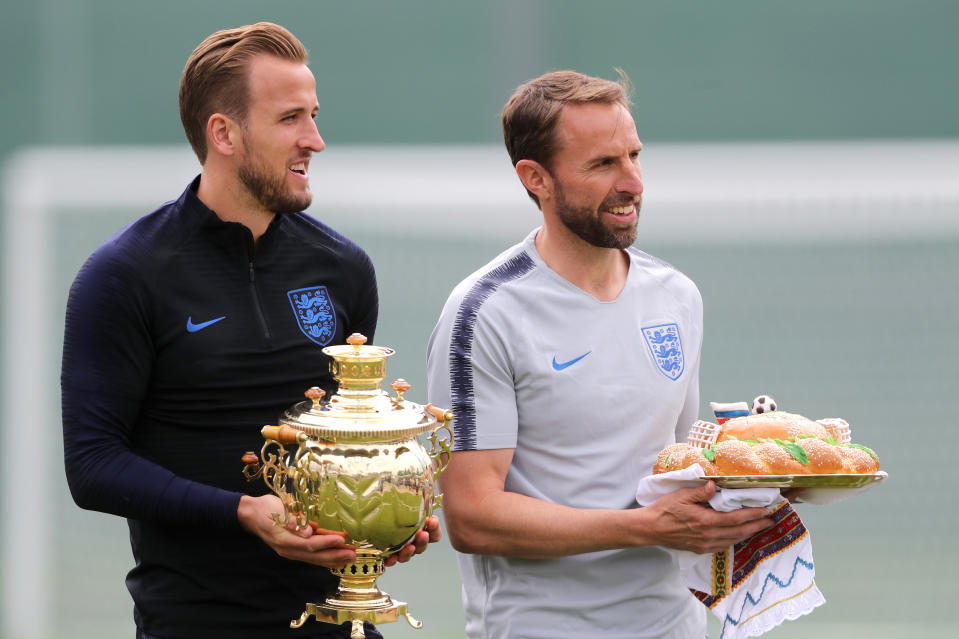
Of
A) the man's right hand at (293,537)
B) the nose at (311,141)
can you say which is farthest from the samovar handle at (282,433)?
the nose at (311,141)

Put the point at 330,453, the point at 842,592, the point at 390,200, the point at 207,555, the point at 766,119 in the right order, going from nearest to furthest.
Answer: the point at 330,453 < the point at 207,555 < the point at 842,592 < the point at 390,200 < the point at 766,119

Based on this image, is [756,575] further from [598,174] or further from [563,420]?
[598,174]

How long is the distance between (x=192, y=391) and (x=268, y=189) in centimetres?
40

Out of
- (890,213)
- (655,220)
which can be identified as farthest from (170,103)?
(890,213)

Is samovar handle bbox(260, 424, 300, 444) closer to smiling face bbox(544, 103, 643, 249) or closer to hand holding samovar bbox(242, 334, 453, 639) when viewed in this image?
hand holding samovar bbox(242, 334, 453, 639)

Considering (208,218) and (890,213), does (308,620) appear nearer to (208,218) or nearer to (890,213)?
(208,218)

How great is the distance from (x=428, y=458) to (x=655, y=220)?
14.3 feet

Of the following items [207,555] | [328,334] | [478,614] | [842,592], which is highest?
[328,334]

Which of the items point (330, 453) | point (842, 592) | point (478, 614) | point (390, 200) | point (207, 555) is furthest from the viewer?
point (390, 200)

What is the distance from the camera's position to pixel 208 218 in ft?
8.67

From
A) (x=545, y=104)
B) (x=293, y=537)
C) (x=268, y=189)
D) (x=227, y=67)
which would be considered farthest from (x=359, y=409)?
(x=545, y=104)

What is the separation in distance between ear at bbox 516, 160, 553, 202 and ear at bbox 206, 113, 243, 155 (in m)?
0.61

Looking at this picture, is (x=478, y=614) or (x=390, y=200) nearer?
(x=478, y=614)

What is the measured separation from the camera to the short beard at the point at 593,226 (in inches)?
111
